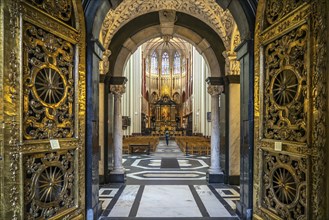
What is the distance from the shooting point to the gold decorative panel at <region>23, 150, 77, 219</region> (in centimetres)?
307

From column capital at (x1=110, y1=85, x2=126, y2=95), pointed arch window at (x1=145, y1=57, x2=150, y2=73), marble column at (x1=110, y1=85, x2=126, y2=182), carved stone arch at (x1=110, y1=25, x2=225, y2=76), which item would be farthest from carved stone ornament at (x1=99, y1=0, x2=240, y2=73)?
pointed arch window at (x1=145, y1=57, x2=150, y2=73)

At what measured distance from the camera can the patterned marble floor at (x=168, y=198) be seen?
5262 mm

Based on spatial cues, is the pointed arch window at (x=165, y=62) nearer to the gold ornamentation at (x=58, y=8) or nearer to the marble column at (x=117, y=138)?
the marble column at (x=117, y=138)

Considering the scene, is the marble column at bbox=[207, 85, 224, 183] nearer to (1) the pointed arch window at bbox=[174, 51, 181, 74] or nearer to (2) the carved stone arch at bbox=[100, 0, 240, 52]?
(2) the carved stone arch at bbox=[100, 0, 240, 52]

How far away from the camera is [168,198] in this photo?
21.1ft

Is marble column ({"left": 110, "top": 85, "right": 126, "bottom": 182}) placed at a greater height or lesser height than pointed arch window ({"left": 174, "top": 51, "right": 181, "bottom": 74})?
lesser

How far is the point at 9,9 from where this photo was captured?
2781 mm

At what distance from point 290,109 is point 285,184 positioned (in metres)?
0.99

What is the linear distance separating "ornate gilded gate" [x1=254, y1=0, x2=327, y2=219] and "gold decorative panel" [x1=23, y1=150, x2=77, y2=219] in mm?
2808

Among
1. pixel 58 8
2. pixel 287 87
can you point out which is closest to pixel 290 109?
pixel 287 87

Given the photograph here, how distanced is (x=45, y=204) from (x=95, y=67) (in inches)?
94.8

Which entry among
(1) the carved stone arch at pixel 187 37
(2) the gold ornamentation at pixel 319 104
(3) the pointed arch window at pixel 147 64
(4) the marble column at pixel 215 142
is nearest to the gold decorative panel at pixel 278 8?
(2) the gold ornamentation at pixel 319 104

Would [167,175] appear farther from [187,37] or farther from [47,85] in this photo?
[47,85]

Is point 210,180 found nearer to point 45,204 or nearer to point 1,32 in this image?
point 45,204
